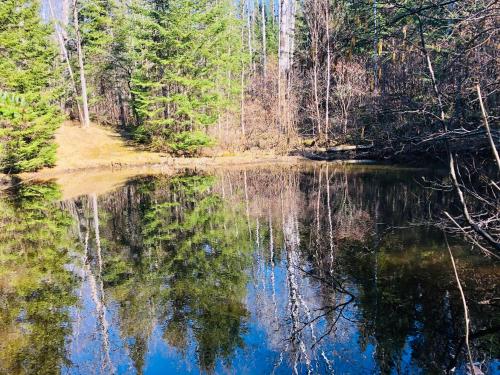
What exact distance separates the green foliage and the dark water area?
15194 mm

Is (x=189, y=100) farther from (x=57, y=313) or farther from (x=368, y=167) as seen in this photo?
(x=57, y=313)

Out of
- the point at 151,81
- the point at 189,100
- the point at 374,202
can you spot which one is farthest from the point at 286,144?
the point at 374,202

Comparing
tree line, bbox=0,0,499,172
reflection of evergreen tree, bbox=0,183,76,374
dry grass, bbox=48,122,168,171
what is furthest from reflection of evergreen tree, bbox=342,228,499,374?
dry grass, bbox=48,122,168,171

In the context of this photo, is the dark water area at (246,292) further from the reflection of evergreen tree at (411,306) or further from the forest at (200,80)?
the forest at (200,80)

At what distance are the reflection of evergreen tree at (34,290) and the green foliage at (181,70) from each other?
14438mm

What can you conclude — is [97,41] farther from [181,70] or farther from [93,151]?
[93,151]

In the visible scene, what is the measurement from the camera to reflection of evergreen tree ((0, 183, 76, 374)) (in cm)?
562

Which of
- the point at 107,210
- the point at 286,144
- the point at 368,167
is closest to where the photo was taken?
the point at 107,210

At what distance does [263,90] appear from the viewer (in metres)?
34.2

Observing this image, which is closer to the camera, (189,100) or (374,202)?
(374,202)

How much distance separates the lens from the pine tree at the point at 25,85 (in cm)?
2288

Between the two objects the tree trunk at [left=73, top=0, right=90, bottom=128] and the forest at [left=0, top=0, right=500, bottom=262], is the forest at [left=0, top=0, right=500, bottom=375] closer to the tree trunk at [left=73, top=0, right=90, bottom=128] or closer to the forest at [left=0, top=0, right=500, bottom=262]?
the forest at [left=0, top=0, right=500, bottom=262]

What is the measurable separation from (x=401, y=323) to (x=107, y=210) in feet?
36.0

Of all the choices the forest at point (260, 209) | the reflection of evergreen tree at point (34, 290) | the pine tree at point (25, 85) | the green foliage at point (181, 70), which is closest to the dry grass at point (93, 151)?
the forest at point (260, 209)
